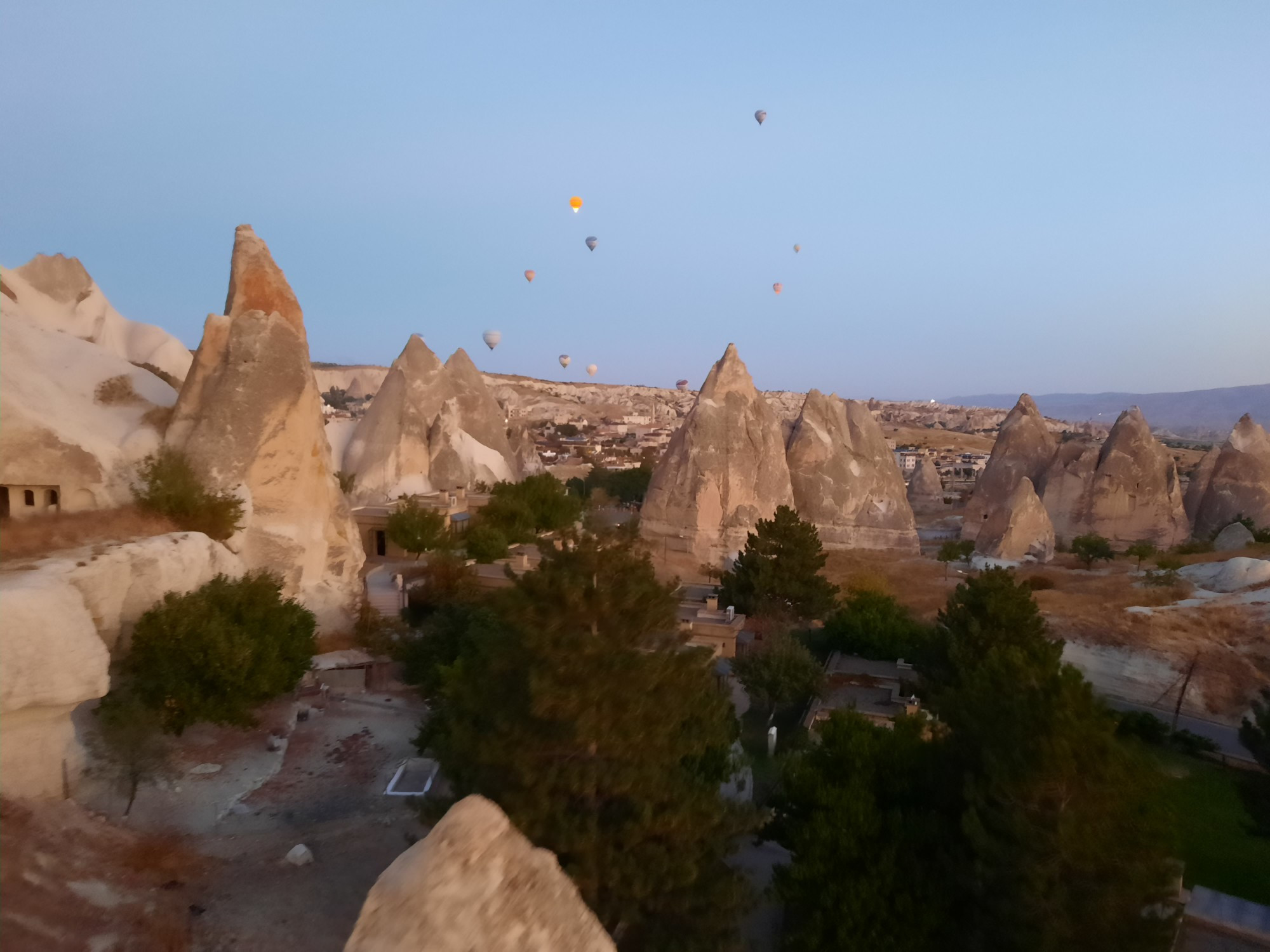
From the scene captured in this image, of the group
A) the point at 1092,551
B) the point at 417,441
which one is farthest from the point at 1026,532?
the point at 417,441

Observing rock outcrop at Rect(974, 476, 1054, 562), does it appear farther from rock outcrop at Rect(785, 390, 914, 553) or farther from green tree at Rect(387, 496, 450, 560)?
green tree at Rect(387, 496, 450, 560)

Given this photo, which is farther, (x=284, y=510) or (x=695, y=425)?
(x=695, y=425)

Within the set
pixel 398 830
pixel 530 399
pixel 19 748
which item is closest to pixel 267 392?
pixel 19 748

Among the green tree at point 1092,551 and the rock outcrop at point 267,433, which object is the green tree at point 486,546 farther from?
the green tree at point 1092,551

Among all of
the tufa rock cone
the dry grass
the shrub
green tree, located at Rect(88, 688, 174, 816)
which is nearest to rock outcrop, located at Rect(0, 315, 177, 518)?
the shrub

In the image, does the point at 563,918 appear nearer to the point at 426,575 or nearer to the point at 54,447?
the point at 54,447

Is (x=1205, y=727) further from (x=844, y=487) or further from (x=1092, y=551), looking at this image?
(x=844, y=487)
